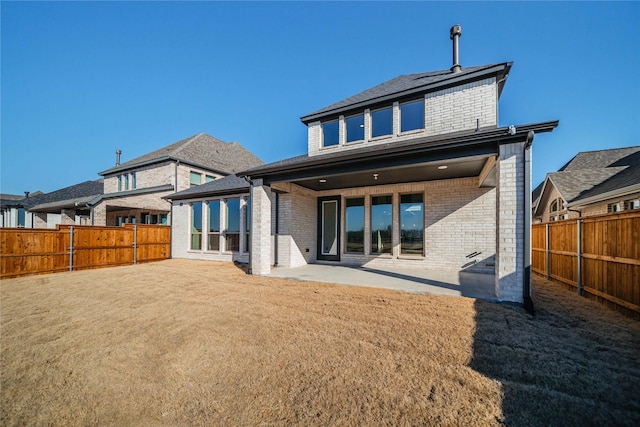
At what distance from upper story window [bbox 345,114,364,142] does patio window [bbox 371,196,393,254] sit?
2.63 metres

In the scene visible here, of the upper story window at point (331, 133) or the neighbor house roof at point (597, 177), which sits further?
the upper story window at point (331, 133)

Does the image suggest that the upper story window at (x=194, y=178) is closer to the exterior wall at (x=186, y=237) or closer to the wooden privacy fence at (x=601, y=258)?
the exterior wall at (x=186, y=237)

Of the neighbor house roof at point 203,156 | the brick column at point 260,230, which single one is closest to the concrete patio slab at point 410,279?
the brick column at point 260,230

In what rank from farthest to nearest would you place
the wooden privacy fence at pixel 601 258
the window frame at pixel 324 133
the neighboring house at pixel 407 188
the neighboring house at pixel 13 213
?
the neighboring house at pixel 13 213
the window frame at pixel 324 133
the neighboring house at pixel 407 188
the wooden privacy fence at pixel 601 258

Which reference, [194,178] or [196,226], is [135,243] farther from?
[194,178]

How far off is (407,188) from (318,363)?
7.27 metres

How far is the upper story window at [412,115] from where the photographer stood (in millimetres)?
8820

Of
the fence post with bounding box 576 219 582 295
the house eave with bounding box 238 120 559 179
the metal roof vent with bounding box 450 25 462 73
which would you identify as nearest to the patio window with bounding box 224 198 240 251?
the house eave with bounding box 238 120 559 179

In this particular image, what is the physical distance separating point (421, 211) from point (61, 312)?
32.0ft

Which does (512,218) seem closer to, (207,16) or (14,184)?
(207,16)

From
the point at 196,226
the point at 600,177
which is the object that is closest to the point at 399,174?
the point at 196,226

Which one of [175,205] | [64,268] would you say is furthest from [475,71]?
[64,268]

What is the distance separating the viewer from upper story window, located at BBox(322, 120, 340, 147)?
400 inches

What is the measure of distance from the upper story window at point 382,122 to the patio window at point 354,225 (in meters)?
2.67
